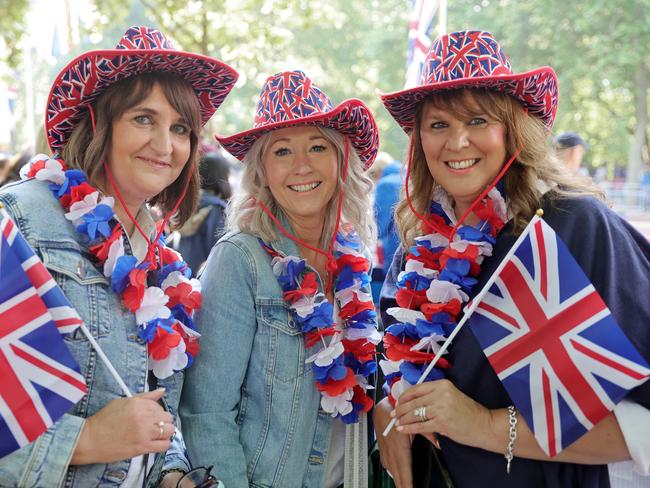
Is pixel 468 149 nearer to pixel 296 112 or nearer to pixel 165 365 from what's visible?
pixel 296 112

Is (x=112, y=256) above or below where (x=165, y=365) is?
above

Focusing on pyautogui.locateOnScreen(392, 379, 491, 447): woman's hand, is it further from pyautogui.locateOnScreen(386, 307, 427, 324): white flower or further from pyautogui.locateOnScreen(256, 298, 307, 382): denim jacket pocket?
pyautogui.locateOnScreen(256, 298, 307, 382): denim jacket pocket

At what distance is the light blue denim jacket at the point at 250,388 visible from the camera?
94.3 inches

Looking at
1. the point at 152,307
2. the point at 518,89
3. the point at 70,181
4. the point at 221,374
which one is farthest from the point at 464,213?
the point at 70,181

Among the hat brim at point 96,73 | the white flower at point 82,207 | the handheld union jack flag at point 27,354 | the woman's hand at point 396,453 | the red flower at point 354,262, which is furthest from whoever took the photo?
the red flower at point 354,262

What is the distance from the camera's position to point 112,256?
7.16 ft

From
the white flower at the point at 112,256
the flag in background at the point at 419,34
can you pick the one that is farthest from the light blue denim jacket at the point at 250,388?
the flag in background at the point at 419,34

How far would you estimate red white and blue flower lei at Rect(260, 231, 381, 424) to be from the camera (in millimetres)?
2531

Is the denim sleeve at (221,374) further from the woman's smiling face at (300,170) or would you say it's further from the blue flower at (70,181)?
the blue flower at (70,181)

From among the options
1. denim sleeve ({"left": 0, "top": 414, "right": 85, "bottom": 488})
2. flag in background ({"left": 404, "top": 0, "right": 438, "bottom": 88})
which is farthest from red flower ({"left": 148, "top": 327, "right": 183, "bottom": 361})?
flag in background ({"left": 404, "top": 0, "right": 438, "bottom": 88})

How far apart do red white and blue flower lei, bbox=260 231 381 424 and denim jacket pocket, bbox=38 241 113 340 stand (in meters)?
0.70

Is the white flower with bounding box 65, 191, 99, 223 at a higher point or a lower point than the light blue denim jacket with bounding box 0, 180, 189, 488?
higher

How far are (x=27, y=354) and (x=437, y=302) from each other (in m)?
1.41

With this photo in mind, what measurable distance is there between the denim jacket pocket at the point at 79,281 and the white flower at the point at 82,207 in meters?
0.09
